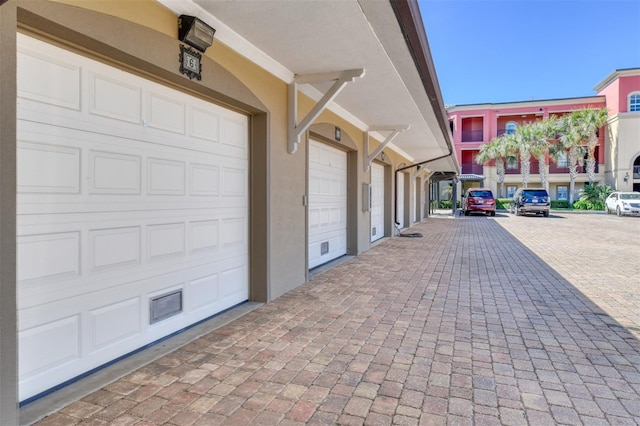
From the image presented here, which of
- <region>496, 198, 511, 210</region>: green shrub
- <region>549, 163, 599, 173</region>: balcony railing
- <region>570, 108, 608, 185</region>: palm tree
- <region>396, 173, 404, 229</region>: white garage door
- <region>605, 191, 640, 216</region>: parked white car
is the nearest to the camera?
<region>396, 173, 404, 229</region>: white garage door

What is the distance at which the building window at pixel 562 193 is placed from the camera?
109ft

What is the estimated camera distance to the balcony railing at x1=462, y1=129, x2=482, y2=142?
36.1m

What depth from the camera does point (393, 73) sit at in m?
4.84

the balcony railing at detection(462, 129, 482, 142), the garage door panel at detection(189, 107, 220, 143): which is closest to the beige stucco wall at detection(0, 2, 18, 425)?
the garage door panel at detection(189, 107, 220, 143)

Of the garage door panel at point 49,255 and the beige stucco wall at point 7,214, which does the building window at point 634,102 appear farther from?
the beige stucco wall at point 7,214

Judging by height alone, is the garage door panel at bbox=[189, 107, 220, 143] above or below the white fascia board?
below

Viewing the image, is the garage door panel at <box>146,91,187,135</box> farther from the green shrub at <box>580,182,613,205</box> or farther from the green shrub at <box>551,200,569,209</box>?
the green shrub at <box>551,200,569,209</box>

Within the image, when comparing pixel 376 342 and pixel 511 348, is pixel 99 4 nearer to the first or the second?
pixel 376 342

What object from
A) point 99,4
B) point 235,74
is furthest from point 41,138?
point 235,74

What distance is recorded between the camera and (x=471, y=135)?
119ft

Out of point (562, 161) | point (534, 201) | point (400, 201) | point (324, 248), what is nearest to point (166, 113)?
point (324, 248)

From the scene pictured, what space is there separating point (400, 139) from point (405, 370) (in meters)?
8.19

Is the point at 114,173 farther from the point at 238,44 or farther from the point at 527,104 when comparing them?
the point at 527,104

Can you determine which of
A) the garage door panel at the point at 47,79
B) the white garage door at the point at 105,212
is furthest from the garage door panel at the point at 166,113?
the garage door panel at the point at 47,79
